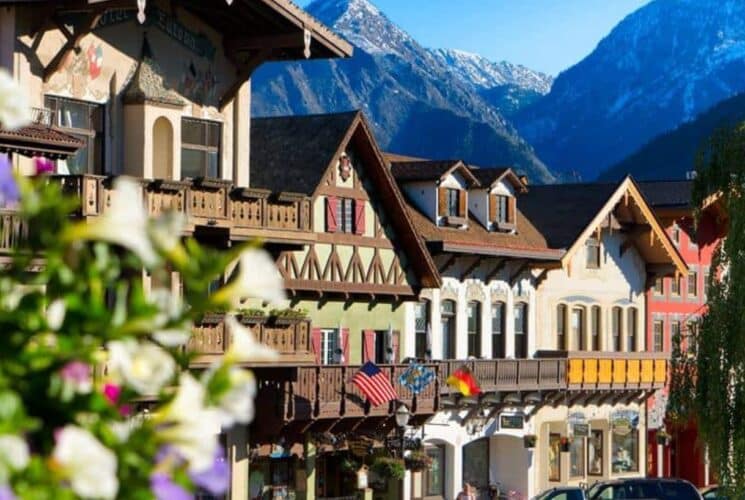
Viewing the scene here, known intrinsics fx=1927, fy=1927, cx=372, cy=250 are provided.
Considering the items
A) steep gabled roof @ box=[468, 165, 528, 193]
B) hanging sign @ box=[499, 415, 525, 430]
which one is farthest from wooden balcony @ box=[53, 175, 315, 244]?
hanging sign @ box=[499, 415, 525, 430]

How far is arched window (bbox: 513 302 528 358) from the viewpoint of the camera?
55.5 metres

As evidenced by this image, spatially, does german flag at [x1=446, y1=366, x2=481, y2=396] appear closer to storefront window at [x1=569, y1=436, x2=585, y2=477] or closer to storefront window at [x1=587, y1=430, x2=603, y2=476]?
storefront window at [x1=569, y1=436, x2=585, y2=477]

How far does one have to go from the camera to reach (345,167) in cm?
4528

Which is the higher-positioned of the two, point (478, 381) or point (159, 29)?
point (159, 29)

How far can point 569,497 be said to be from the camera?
4712 cm

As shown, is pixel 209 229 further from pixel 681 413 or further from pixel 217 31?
pixel 681 413

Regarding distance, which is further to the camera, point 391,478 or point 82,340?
point 391,478

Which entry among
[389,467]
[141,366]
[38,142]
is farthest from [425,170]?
[141,366]

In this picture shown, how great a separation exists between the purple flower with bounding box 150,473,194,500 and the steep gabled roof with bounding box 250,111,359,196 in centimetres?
3834

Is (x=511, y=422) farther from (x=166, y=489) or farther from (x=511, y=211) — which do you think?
(x=166, y=489)

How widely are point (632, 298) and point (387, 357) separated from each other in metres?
16.6

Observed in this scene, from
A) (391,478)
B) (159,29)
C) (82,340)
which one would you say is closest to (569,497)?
(391,478)

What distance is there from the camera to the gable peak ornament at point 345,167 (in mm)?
45094

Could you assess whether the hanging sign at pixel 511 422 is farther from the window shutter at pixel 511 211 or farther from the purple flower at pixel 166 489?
the purple flower at pixel 166 489
